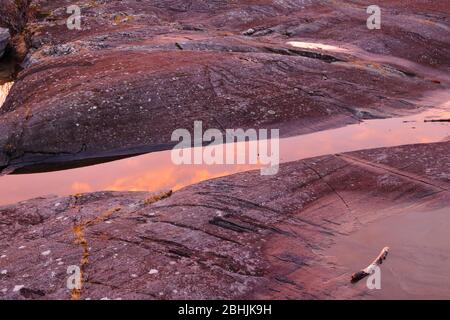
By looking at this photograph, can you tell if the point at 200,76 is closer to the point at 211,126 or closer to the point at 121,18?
the point at 211,126

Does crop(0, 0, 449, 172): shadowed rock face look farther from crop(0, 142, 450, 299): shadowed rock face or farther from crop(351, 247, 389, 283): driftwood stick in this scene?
crop(351, 247, 389, 283): driftwood stick

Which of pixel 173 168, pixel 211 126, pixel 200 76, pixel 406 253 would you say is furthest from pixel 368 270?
pixel 200 76

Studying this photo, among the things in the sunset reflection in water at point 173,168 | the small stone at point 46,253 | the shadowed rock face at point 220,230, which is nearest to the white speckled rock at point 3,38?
the sunset reflection in water at point 173,168

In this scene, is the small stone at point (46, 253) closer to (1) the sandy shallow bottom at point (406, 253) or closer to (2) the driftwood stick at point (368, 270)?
(1) the sandy shallow bottom at point (406, 253)

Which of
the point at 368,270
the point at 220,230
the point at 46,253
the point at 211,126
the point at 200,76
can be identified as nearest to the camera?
the point at 368,270

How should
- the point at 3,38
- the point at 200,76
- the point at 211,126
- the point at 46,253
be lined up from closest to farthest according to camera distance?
the point at 46,253 → the point at 211,126 → the point at 200,76 → the point at 3,38

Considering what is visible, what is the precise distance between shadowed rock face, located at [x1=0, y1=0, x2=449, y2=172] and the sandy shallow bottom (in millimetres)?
7642

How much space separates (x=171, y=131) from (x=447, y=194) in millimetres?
9555

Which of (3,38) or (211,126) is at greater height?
(3,38)

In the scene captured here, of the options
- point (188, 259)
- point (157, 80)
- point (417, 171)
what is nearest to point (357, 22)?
point (157, 80)

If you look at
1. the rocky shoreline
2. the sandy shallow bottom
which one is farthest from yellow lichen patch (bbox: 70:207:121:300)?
the sandy shallow bottom

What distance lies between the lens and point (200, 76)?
2170 centimetres

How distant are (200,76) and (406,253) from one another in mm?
12848
